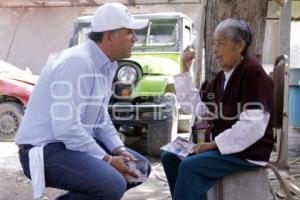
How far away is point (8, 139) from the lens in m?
7.36

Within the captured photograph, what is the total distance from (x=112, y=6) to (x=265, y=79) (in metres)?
1.03

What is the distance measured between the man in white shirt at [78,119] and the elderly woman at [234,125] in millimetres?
414

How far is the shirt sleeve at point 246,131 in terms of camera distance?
2.59 meters

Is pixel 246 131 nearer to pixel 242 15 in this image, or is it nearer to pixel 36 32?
pixel 242 15

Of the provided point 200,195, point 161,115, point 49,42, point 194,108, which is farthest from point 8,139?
point 49,42

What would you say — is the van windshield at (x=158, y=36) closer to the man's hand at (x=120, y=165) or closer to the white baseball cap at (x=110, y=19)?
the white baseball cap at (x=110, y=19)

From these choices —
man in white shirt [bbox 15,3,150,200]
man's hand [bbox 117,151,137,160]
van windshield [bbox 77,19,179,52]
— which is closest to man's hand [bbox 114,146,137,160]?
man's hand [bbox 117,151,137,160]

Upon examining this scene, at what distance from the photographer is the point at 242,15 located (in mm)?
3482

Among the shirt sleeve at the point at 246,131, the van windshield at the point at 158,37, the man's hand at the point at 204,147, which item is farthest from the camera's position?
the van windshield at the point at 158,37

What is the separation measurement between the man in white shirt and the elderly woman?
414 mm

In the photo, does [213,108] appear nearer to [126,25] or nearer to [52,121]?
[126,25]

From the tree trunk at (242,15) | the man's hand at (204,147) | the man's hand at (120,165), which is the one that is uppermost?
the tree trunk at (242,15)

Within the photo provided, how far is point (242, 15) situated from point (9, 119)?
5.04 m

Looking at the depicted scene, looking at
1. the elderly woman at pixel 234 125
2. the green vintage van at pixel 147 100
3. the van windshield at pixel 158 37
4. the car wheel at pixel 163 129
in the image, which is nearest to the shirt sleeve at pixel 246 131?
the elderly woman at pixel 234 125
